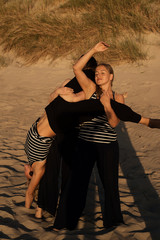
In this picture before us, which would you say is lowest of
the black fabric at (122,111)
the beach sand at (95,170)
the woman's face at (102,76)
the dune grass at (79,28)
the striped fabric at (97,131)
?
the beach sand at (95,170)

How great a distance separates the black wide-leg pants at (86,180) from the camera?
9.74 feet

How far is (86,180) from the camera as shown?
306 cm

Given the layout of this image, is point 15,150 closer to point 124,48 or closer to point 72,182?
point 72,182

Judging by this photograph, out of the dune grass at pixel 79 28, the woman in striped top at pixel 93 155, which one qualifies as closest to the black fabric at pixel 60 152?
the woman in striped top at pixel 93 155

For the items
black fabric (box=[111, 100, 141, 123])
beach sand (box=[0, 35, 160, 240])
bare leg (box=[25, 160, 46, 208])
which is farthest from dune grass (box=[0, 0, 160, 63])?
black fabric (box=[111, 100, 141, 123])

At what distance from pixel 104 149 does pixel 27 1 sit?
41.5ft

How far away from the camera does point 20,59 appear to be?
12336mm

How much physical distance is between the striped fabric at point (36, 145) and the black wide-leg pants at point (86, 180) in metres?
0.33

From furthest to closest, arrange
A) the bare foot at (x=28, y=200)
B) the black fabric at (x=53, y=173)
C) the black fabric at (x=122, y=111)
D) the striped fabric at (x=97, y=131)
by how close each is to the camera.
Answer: the bare foot at (x=28, y=200) → the black fabric at (x=53, y=173) → the striped fabric at (x=97, y=131) → the black fabric at (x=122, y=111)

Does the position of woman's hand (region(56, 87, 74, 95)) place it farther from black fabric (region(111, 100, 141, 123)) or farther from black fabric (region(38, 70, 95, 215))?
black fabric (region(111, 100, 141, 123))

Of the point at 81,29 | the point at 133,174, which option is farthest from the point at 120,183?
the point at 81,29

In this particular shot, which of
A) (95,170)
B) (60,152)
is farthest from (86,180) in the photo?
(95,170)

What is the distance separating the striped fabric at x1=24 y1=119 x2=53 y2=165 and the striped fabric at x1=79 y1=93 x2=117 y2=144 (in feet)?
1.45

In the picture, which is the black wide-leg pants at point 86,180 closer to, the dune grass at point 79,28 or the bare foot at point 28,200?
the bare foot at point 28,200
